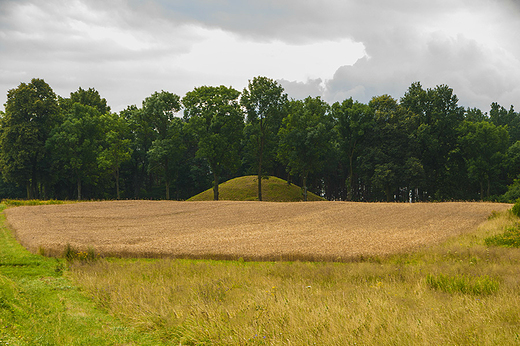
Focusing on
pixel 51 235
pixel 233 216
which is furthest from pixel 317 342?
pixel 233 216

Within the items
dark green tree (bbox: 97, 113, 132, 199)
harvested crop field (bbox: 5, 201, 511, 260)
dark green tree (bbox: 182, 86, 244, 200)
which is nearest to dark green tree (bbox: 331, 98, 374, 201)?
dark green tree (bbox: 182, 86, 244, 200)

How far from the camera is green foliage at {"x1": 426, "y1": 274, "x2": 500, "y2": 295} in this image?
34.7ft

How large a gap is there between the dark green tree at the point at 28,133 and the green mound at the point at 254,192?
1045 inches

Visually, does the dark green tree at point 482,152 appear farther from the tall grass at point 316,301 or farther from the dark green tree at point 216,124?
the tall grass at point 316,301

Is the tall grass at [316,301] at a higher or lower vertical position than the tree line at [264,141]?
lower

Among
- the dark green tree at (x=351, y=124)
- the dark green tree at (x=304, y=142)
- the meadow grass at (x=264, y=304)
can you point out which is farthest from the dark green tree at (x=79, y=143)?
the meadow grass at (x=264, y=304)

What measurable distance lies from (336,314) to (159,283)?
20.6 feet

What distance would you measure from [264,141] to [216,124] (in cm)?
1037

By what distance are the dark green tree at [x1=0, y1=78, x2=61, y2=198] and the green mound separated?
26.5 m

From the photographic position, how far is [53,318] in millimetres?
9570

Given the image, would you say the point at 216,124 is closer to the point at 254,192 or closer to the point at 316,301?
the point at 254,192

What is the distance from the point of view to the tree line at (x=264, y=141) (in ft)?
198

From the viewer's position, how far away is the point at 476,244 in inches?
740

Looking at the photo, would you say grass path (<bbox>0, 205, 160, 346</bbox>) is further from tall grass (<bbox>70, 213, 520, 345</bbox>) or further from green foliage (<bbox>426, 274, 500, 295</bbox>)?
green foliage (<bbox>426, 274, 500, 295</bbox>)
